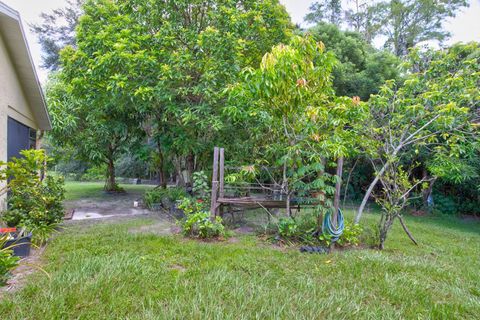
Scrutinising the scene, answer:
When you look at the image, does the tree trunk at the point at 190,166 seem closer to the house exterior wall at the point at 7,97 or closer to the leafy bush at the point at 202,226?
the leafy bush at the point at 202,226

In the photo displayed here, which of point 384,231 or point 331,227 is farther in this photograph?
point 384,231

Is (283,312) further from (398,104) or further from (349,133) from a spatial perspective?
(398,104)

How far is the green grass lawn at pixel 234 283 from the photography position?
2.26 m

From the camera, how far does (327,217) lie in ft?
14.0

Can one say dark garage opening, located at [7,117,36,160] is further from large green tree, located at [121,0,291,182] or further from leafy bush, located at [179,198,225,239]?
leafy bush, located at [179,198,225,239]

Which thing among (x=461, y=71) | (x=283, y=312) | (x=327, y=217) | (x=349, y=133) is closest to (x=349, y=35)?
(x=461, y=71)

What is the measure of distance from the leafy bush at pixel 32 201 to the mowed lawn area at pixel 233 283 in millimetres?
407

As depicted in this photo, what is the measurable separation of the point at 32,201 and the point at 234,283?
3.88m

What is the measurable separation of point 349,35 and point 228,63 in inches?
283

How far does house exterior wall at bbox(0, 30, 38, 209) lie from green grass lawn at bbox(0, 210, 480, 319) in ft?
6.52


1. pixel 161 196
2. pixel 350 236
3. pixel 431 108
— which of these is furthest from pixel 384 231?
pixel 161 196

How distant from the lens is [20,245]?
3354 millimetres

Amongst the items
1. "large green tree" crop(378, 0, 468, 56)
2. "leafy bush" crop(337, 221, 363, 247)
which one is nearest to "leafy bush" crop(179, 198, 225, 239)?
"leafy bush" crop(337, 221, 363, 247)

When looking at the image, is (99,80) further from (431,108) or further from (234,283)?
(431,108)
